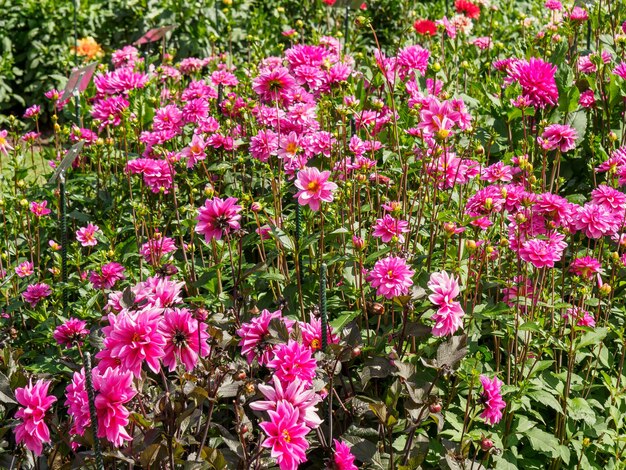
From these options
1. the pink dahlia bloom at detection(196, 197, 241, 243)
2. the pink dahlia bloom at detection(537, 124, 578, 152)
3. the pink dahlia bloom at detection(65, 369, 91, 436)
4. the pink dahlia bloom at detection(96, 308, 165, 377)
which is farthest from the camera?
the pink dahlia bloom at detection(537, 124, 578, 152)

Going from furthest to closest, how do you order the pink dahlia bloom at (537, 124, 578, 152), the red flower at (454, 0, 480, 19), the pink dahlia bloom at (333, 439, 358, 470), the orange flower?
the orange flower → the red flower at (454, 0, 480, 19) → the pink dahlia bloom at (537, 124, 578, 152) → the pink dahlia bloom at (333, 439, 358, 470)

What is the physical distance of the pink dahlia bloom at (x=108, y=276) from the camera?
2473 millimetres

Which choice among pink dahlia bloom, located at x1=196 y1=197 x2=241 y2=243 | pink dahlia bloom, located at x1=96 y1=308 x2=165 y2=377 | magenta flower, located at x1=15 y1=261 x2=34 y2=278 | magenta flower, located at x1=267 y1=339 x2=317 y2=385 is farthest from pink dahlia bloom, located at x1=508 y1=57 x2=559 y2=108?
magenta flower, located at x1=15 y1=261 x2=34 y2=278

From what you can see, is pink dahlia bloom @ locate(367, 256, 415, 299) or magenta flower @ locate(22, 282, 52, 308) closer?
pink dahlia bloom @ locate(367, 256, 415, 299)

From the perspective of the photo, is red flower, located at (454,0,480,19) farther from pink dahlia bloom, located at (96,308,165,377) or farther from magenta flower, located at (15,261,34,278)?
pink dahlia bloom, located at (96,308,165,377)

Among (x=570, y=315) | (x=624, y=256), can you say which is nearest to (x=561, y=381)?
(x=570, y=315)

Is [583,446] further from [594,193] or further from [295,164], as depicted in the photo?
[295,164]

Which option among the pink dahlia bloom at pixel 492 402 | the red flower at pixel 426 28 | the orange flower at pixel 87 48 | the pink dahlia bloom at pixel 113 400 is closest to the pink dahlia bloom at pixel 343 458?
the pink dahlia bloom at pixel 492 402

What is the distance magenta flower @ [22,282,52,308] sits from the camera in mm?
2627

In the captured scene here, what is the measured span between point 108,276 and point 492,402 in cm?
120

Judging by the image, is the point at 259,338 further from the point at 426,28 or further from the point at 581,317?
the point at 426,28

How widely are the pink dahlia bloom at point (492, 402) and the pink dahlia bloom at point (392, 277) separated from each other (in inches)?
12.5

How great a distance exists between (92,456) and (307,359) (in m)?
0.57

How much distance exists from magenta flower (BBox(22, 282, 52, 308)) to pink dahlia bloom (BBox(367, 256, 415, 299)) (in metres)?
1.18
